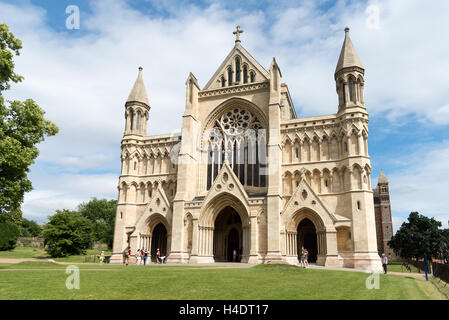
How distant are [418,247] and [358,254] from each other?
3556 centimetres

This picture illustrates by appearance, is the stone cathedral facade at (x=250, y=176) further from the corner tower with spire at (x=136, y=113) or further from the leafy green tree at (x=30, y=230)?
the leafy green tree at (x=30, y=230)

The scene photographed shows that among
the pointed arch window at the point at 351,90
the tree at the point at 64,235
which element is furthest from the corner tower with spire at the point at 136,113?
the pointed arch window at the point at 351,90

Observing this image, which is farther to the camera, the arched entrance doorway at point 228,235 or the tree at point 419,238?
the tree at point 419,238

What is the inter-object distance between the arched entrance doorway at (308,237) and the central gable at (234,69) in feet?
53.9

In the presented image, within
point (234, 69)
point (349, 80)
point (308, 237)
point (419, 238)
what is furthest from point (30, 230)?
point (349, 80)

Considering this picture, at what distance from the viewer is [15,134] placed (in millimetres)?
20734

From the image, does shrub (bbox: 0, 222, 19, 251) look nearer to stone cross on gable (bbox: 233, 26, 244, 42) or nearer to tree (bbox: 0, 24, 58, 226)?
Result: tree (bbox: 0, 24, 58, 226)

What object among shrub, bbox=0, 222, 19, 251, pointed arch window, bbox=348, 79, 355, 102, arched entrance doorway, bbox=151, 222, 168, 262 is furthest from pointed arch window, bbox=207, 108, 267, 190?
shrub, bbox=0, 222, 19, 251

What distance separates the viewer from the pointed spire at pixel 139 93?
42.3m

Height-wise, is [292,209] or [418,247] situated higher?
[292,209]

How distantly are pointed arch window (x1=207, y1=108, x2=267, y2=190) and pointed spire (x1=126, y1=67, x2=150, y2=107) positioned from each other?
9898 millimetres

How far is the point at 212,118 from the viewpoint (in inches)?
1569
